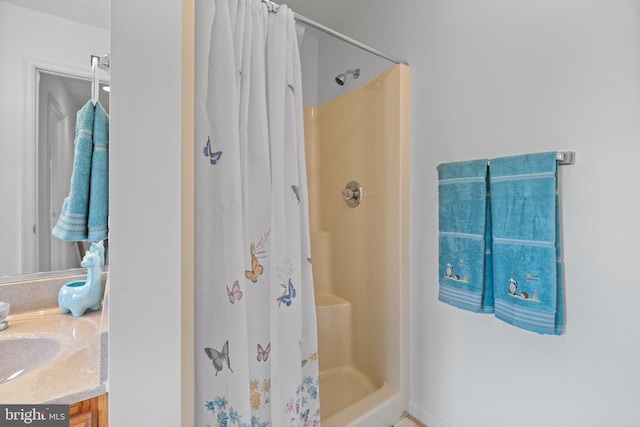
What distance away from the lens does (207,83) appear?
1.02 metres

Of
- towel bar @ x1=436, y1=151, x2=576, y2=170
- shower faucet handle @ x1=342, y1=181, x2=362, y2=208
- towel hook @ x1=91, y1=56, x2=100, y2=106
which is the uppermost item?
towel hook @ x1=91, y1=56, x2=100, y2=106

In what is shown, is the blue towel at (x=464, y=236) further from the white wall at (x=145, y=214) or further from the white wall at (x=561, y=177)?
the white wall at (x=145, y=214)

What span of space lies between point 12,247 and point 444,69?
2.13m

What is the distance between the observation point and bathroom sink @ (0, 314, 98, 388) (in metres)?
1.05

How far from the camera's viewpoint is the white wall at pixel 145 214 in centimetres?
76

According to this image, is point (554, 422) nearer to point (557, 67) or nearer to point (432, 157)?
point (432, 157)

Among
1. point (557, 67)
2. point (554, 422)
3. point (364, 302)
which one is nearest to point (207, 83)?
point (557, 67)

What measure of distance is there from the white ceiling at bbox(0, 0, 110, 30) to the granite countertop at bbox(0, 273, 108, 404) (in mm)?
1132

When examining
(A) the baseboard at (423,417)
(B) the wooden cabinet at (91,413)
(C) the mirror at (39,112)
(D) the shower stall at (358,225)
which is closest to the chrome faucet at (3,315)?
(C) the mirror at (39,112)

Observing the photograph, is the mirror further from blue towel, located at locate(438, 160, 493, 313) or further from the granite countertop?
blue towel, located at locate(438, 160, 493, 313)

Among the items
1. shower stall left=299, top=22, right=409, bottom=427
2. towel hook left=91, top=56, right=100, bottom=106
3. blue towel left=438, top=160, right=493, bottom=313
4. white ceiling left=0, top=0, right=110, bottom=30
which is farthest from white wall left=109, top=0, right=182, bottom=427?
blue towel left=438, top=160, right=493, bottom=313

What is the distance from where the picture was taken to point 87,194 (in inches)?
42.8

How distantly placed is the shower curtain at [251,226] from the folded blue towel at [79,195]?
44 cm

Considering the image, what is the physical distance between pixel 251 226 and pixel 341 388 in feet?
4.69
